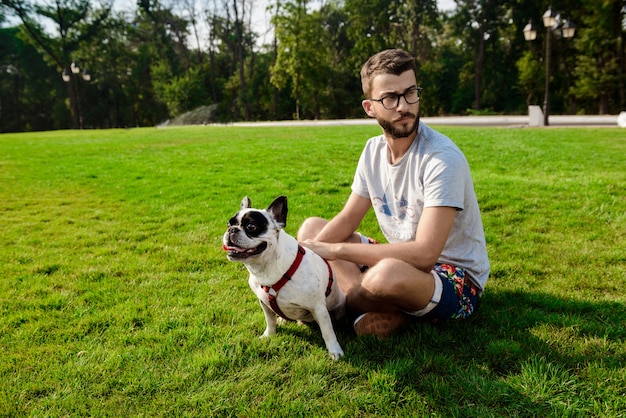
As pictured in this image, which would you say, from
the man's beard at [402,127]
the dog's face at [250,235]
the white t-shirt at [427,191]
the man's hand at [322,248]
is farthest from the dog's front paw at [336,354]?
the man's beard at [402,127]

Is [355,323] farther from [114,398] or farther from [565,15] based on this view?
[565,15]

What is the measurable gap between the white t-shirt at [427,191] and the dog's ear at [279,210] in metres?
0.93

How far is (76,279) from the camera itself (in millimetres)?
4449

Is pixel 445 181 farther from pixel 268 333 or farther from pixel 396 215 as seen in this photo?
pixel 268 333

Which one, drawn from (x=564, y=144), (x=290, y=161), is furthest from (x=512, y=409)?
(x=564, y=144)

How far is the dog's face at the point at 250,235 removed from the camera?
2.61m

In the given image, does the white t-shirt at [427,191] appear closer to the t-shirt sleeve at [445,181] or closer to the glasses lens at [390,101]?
the t-shirt sleeve at [445,181]

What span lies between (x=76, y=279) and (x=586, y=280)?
502 cm

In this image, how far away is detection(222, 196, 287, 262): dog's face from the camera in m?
2.61

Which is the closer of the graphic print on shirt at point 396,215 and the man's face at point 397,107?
the man's face at point 397,107

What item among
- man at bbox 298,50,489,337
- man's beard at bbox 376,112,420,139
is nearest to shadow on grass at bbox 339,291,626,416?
man at bbox 298,50,489,337

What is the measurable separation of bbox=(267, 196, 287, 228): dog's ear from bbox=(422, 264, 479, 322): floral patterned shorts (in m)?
1.15

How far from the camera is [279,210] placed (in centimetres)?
284

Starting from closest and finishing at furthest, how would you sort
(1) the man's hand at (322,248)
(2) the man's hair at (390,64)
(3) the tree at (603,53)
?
1. (2) the man's hair at (390,64)
2. (1) the man's hand at (322,248)
3. (3) the tree at (603,53)
